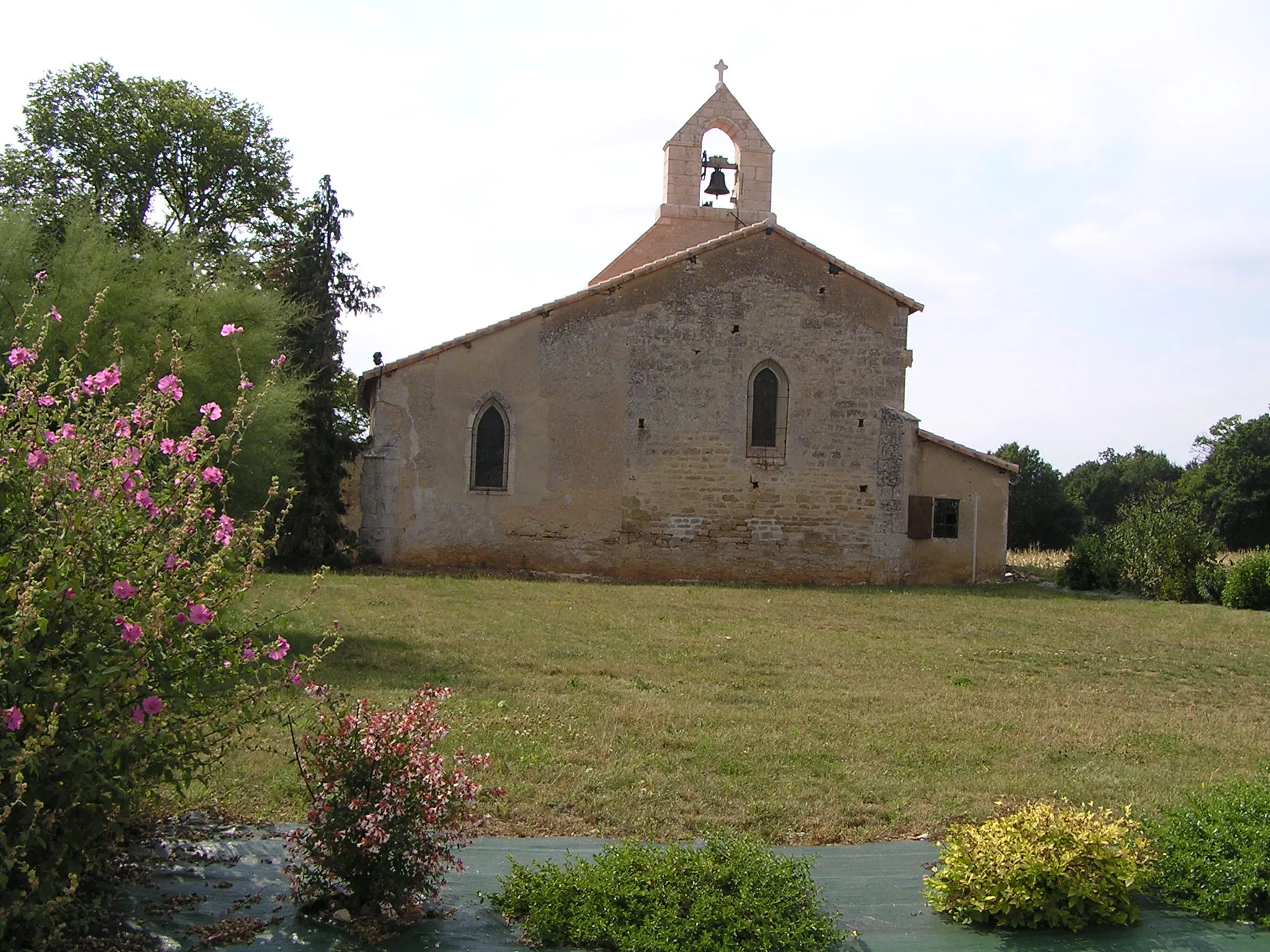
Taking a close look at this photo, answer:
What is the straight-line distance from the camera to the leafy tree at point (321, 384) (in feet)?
77.0

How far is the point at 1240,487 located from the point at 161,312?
155 ft

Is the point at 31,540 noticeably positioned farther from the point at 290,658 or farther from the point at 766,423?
the point at 766,423

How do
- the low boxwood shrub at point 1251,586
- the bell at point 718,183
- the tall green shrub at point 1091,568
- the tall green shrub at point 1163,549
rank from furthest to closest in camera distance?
the bell at point 718,183
the tall green shrub at point 1091,568
the tall green shrub at point 1163,549
the low boxwood shrub at point 1251,586

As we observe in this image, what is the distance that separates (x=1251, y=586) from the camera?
66.3ft

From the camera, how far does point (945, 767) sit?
7645mm

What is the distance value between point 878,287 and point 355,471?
12.7 meters

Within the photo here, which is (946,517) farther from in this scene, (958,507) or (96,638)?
(96,638)

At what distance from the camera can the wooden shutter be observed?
23.8 m

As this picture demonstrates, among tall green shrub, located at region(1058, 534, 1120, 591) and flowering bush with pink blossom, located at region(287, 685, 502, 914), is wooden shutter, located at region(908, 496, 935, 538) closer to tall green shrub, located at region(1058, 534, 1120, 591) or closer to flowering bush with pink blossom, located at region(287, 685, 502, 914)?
tall green shrub, located at region(1058, 534, 1120, 591)

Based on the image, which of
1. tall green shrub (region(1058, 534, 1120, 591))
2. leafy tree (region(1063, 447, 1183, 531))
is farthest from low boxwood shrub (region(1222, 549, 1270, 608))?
leafy tree (region(1063, 447, 1183, 531))

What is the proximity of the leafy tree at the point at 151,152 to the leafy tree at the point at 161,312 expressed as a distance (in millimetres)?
20876

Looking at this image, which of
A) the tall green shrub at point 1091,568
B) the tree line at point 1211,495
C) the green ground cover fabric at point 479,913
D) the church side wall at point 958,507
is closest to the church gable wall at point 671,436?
the church side wall at point 958,507

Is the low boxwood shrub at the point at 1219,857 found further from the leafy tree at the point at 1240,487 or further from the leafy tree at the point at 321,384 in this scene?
the leafy tree at the point at 1240,487

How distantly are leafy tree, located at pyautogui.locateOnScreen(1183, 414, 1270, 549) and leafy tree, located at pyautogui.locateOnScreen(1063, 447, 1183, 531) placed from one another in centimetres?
549
